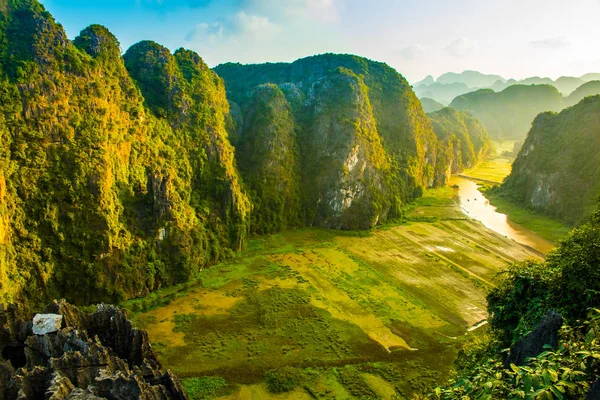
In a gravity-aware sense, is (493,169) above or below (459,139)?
below

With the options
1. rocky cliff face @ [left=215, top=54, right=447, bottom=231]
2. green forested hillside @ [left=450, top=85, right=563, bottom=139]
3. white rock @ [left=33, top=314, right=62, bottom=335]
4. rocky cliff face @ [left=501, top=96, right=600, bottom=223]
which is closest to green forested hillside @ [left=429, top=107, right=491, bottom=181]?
rocky cliff face @ [left=215, top=54, right=447, bottom=231]

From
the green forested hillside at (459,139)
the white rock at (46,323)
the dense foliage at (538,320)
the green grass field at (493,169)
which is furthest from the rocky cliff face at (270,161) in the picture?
the green grass field at (493,169)

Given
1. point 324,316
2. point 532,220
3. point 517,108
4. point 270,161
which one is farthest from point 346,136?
point 517,108

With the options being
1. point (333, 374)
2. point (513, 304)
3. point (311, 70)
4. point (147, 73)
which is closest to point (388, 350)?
point (333, 374)

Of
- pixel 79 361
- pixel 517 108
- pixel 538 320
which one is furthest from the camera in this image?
Result: pixel 517 108

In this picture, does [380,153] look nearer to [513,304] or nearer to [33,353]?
[513,304]

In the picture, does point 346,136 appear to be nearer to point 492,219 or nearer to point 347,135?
point 347,135

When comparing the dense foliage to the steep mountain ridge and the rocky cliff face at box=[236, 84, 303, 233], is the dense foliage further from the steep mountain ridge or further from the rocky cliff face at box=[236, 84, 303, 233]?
the steep mountain ridge
